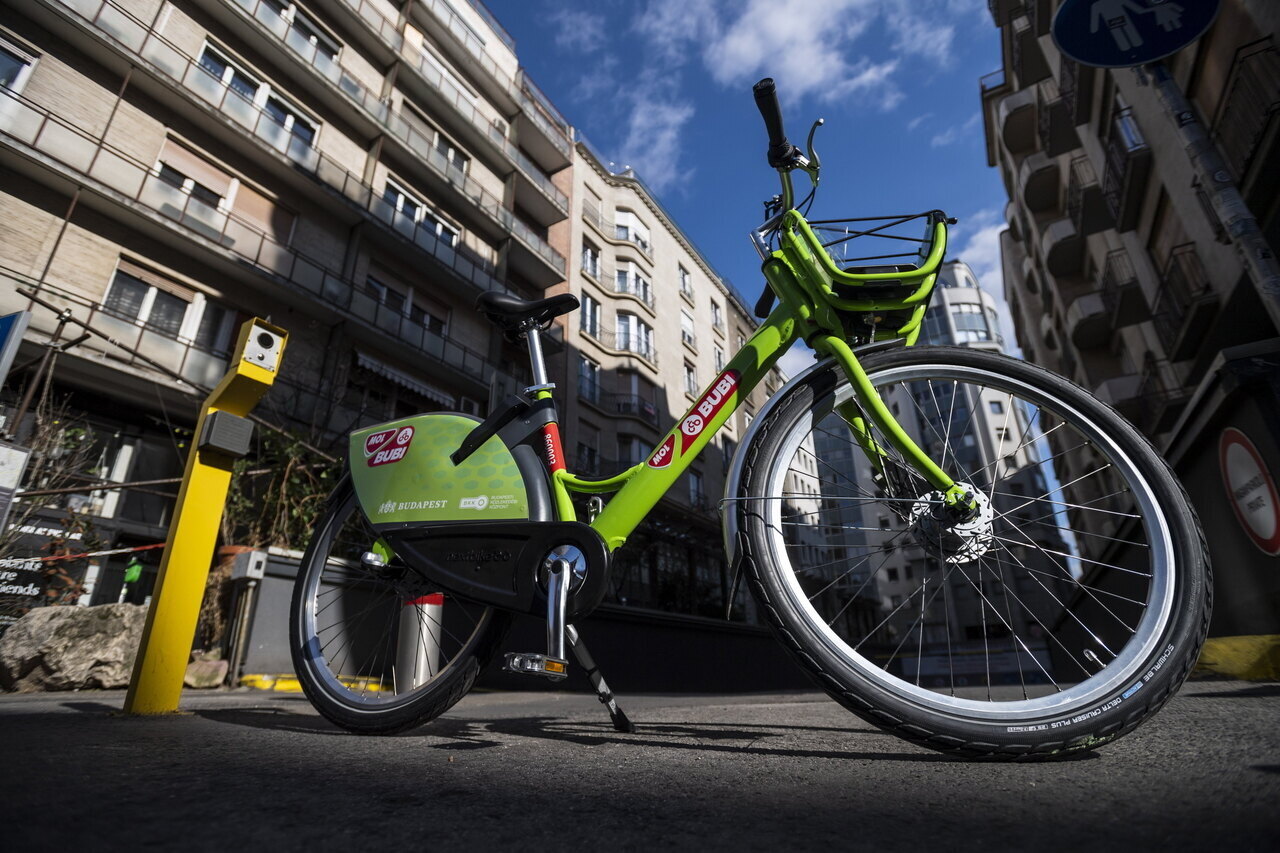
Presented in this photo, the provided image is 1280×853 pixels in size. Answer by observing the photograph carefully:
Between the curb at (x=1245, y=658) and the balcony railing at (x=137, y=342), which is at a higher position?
the balcony railing at (x=137, y=342)

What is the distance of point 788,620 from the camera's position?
51.8 inches

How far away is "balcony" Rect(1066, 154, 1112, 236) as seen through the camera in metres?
13.7

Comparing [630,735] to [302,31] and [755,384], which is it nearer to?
[755,384]

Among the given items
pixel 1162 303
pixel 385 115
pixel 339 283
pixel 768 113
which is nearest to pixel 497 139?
pixel 385 115

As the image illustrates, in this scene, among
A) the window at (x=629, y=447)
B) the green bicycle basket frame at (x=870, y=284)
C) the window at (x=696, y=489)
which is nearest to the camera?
the green bicycle basket frame at (x=870, y=284)

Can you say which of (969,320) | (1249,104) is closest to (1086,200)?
(1249,104)

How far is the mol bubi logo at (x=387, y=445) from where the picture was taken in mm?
2146

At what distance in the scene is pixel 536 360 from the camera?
212 centimetres

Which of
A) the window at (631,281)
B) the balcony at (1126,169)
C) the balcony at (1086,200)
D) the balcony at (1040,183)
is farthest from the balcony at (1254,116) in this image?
the window at (631,281)

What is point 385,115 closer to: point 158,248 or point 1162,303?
point 158,248

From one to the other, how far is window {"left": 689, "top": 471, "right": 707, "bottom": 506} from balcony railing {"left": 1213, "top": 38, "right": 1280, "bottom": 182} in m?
15.9

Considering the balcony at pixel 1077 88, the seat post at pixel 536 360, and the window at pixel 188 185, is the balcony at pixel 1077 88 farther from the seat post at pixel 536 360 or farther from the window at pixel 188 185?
the window at pixel 188 185

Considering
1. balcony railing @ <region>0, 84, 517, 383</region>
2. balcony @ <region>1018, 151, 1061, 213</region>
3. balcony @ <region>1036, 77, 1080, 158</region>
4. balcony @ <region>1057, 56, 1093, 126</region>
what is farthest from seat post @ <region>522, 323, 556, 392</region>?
balcony @ <region>1018, 151, 1061, 213</region>

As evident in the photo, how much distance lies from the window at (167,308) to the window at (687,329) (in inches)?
678
